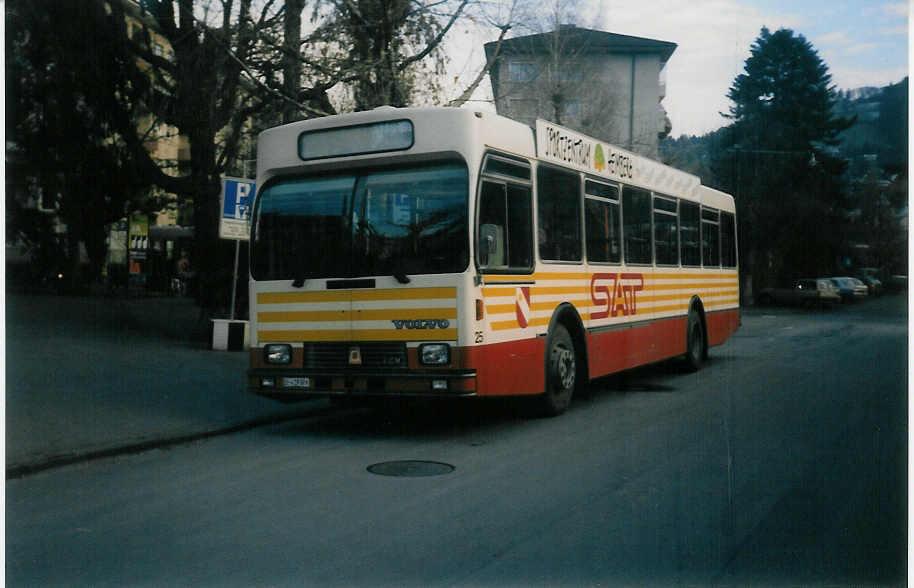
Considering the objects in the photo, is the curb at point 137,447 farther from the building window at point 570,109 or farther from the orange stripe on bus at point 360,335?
the building window at point 570,109

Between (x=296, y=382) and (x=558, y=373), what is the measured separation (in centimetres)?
282

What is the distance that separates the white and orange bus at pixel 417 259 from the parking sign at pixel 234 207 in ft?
19.0

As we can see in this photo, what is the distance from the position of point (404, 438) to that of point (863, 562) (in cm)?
491

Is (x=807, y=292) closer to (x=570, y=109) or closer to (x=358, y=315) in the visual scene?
(x=570, y=109)

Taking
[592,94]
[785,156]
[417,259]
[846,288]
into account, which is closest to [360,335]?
[417,259]

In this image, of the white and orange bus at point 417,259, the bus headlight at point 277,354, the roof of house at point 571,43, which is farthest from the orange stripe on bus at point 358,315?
the roof of house at point 571,43

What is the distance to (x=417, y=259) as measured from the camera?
8977mm

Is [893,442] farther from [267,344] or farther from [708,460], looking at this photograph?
[267,344]

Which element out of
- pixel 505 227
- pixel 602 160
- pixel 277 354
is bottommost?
pixel 277 354

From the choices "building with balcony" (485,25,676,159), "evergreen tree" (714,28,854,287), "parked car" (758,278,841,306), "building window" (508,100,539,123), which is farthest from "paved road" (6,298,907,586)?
"parked car" (758,278,841,306)

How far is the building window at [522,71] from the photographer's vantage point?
17.4 metres

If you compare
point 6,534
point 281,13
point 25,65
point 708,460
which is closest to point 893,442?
point 708,460

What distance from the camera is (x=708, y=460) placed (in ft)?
25.9

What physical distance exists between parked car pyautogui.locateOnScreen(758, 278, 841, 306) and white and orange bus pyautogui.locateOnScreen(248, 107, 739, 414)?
36648 mm
